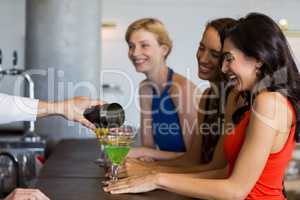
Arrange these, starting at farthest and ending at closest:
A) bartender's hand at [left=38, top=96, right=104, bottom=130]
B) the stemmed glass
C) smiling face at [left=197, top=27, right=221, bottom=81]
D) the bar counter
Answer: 1. smiling face at [left=197, top=27, right=221, bottom=81]
2. bartender's hand at [left=38, top=96, right=104, bottom=130]
3. the stemmed glass
4. the bar counter

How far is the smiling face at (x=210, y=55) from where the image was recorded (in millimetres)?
2086

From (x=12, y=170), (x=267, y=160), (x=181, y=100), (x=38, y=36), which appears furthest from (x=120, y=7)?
(x=267, y=160)

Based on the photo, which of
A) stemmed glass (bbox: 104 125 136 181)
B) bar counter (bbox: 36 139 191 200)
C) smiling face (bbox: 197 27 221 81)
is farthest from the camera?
smiling face (bbox: 197 27 221 81)

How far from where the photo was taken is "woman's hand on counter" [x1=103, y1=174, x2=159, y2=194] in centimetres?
158

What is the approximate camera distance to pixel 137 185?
1594mm

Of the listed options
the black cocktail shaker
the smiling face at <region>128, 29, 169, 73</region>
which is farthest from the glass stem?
the smiling face at <region>128, 29, 169, 73</region>

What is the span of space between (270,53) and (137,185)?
1.74ft

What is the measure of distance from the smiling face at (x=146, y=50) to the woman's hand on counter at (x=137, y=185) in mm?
950

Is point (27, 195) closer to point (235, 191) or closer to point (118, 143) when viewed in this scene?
point (118, 143)

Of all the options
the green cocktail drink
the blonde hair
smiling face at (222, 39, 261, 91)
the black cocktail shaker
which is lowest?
the green cocktail drink

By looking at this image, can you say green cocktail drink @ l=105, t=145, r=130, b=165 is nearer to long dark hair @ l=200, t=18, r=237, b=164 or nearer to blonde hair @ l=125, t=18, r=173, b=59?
long dark hair @ l=200, t=18, r=237, b=164

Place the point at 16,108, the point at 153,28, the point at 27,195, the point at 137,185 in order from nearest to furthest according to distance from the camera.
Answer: the point at 27,195 → the point at 137,185 → the point at 16,108 → the point at 153,28

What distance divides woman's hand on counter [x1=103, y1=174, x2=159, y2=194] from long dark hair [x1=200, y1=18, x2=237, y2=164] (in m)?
0.49

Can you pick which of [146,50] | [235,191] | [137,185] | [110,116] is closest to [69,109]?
[110,116]
